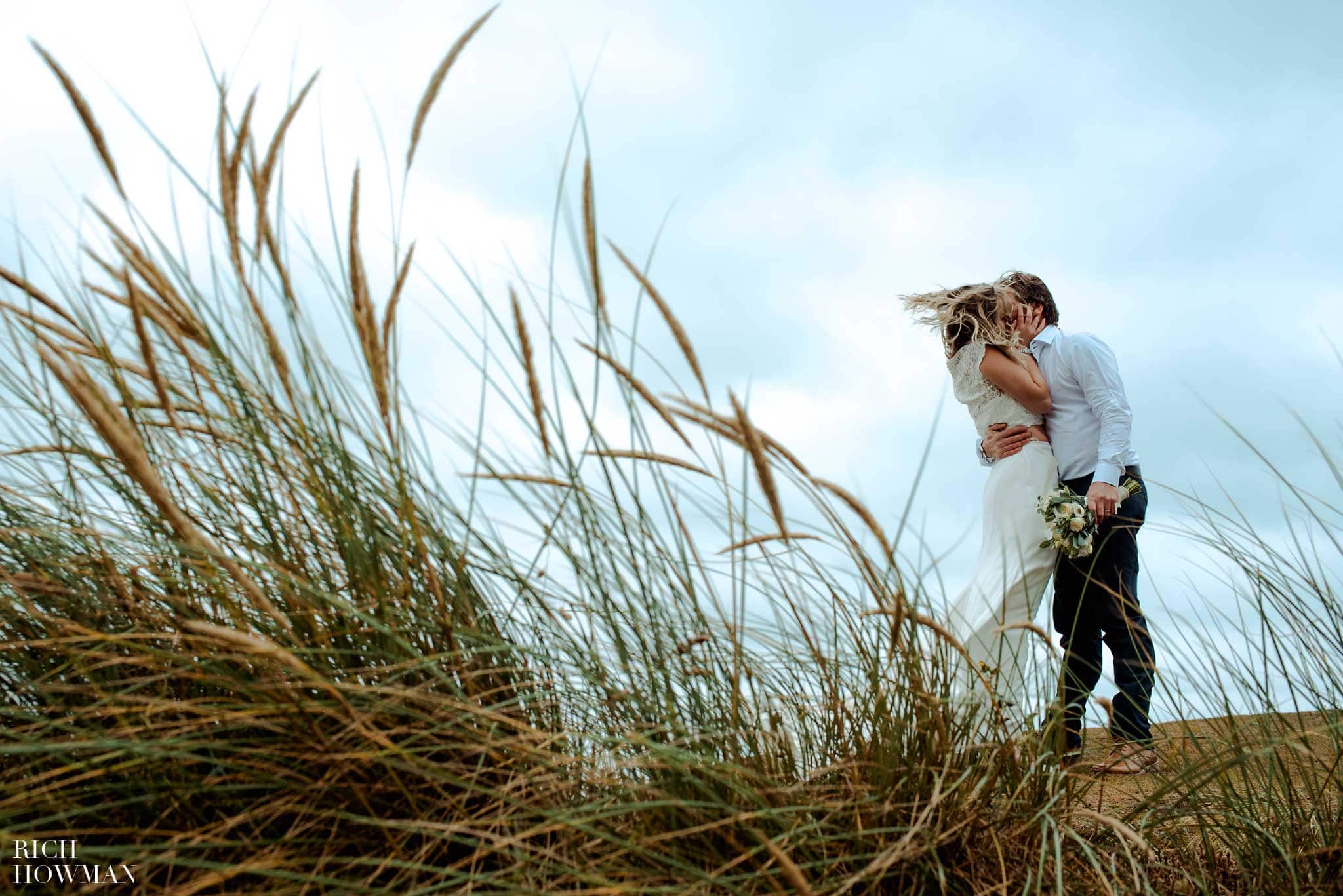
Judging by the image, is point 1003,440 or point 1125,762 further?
point 1003,440

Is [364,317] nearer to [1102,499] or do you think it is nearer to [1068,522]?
[1068,522]

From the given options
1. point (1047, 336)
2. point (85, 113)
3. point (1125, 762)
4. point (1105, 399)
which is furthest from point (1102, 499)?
point (85, 113)

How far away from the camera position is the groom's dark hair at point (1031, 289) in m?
3.80

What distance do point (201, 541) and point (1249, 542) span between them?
180 cm

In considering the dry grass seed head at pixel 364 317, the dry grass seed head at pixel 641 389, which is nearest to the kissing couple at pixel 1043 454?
the dry grass seed head at pixel 641 389

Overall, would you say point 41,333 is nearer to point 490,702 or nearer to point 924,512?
point 490,702

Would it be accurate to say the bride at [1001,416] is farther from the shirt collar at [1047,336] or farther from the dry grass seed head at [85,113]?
the dry grass seed head at [85,113]

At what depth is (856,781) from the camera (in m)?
1.37

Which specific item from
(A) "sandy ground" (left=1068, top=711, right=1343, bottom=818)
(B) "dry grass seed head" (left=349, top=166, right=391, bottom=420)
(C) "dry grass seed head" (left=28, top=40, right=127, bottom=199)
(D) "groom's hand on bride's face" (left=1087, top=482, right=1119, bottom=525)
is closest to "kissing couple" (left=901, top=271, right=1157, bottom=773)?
(D) "groom's hand on bride's face" (left=1087, top=482, right=1119, bottom=525)

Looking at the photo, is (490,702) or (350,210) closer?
(350,210)

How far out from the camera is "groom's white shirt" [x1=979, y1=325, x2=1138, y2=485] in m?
3.32

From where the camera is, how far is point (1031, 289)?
12.5 ft

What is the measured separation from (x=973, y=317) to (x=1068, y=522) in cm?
79

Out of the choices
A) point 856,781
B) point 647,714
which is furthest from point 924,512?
point 647,714
